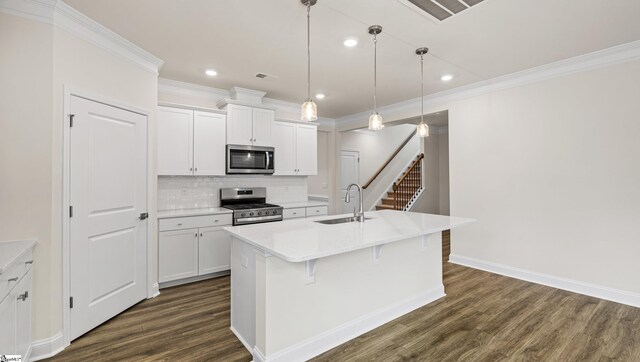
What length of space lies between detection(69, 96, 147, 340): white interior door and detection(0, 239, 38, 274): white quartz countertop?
1.08 feet

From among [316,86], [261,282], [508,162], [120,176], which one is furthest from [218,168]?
[508,162]

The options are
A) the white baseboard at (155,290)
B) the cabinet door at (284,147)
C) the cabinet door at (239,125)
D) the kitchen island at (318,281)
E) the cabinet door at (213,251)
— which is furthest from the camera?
the cabinet door at (284,147)

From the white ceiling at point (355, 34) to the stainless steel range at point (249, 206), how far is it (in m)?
1.73

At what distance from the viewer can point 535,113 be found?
375 centimetres

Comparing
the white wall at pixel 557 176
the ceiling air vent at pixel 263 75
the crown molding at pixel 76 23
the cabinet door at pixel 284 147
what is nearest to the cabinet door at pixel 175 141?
the crown molding at pixel 76 23

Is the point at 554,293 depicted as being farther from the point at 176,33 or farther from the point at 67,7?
the point at 67,7

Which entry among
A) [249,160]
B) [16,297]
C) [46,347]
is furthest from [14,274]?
[249,160]

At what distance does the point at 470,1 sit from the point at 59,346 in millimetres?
4182

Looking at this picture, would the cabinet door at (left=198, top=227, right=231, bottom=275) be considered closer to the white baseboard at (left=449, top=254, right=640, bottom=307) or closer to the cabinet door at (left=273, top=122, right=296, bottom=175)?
the cabinet door at (left=273, top=122, right=296, bottom=175)

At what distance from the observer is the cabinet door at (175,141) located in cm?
385

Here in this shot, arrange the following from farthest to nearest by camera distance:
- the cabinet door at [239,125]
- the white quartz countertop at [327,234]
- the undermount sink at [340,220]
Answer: the cabinet door at [239,125] < the undermount sink at [340,220] < the white quartz countertop at [327,234]

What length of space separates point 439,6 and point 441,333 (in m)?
2.74

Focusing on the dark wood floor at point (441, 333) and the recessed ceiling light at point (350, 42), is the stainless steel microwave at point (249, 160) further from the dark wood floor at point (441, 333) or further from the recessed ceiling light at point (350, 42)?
the recessed ceiling light at point (350, 42)

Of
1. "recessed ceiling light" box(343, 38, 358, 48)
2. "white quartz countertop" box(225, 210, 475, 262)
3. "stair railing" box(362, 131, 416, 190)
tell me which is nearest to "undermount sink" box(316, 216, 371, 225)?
"white quartz countertop" box(225, 210, 475, 262)
